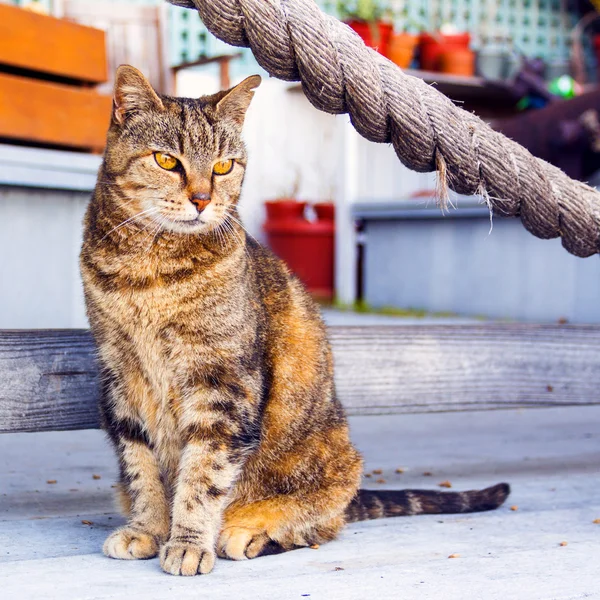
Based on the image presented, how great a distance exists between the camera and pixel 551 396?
9.01 feet

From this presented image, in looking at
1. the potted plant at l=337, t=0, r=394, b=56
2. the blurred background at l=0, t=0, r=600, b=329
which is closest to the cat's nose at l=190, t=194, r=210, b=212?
the blurred background at l=0, t=0, r=600, b=329

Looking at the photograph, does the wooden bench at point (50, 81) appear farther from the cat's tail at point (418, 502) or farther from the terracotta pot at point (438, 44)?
the terracotta pot at point (438, 44)

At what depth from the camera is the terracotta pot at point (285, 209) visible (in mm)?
A: 7277

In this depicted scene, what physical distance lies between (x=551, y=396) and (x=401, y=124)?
1145mm

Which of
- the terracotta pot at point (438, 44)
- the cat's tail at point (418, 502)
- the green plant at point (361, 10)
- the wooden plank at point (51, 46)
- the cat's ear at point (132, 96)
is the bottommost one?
the cat's tail at point (418, 502)

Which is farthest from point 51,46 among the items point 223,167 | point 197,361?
point 197,361

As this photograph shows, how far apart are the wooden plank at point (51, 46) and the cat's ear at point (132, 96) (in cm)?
180

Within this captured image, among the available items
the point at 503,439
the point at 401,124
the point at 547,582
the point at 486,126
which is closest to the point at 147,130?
the point at 401,124

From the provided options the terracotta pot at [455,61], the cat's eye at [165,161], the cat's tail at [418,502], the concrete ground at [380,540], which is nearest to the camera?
the concrete ground at [380,540]

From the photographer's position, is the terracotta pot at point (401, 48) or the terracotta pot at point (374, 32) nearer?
the terracotta pot at point (374, 32)

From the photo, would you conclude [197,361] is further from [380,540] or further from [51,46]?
[51,46]

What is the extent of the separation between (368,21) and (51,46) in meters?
4.04

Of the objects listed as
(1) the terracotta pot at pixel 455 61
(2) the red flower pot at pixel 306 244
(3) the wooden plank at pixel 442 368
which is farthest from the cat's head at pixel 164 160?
(1) the terracotta pot at pixel 455 61

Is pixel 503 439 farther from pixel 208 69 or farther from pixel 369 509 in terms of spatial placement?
pixel 208 69
